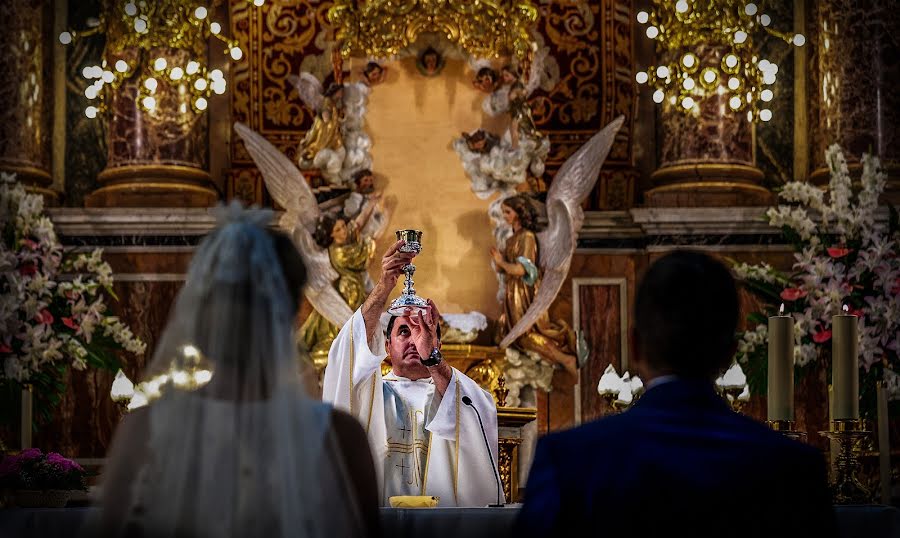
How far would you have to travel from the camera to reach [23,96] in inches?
410

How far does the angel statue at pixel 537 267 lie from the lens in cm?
986

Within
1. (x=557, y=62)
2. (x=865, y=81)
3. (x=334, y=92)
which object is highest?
(x=557, y=62)

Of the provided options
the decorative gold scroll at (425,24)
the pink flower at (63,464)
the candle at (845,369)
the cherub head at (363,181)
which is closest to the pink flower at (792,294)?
the candle at (845,369)

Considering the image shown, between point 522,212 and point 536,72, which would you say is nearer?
point 522,212

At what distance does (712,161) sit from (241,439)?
24.1 feet

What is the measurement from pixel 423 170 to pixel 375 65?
0.79 metres

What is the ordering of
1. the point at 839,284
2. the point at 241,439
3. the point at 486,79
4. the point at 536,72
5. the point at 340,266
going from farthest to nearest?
the point at 536,72 < the point at 486,79 < the point at 340,266 < the point at 839,284 < the point at 241,439

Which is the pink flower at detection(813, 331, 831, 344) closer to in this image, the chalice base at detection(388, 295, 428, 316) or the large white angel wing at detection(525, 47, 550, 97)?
the chalice base at detection(388, 295, 428, 316)

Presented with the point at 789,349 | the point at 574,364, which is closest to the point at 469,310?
the point at 574,364

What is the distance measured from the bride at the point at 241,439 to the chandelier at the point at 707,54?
6814 mm

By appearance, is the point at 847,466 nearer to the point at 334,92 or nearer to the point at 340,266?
the point at 340,266

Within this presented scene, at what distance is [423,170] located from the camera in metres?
10.3

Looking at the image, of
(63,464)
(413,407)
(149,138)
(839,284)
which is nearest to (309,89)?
(149,138)

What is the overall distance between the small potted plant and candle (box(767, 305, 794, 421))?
2793 millimetres
